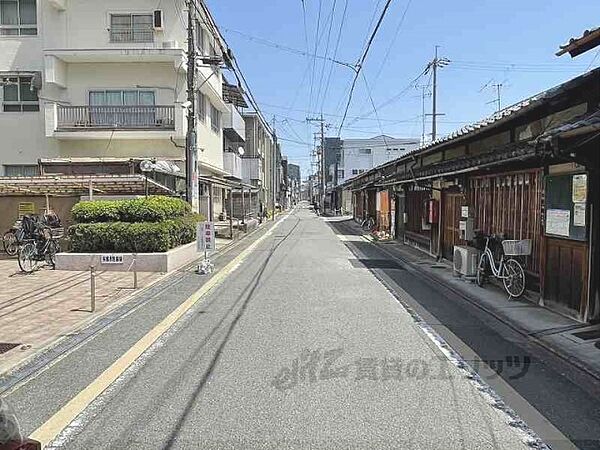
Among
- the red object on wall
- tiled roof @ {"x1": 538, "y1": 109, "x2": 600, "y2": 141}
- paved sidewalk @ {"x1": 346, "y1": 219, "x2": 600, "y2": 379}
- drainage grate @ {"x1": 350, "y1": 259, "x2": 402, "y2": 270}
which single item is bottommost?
drainage grate @ {"x1": 350, "y1": 259, "x2": 402, "y2": 270}

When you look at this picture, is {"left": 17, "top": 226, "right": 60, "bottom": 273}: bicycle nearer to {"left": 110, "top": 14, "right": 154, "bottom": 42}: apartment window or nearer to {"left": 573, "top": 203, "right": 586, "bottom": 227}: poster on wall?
{"left": 573, "top": 203, "right": 586, "bottom": 227}: poster on wall

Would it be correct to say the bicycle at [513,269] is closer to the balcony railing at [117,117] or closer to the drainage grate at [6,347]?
the drainage grate at [6,347]

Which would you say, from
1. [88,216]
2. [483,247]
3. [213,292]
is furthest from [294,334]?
[88,216]

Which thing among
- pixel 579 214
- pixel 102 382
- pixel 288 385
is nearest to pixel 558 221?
pixel 579 214

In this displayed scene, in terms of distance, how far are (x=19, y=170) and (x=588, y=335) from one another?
25.2 m

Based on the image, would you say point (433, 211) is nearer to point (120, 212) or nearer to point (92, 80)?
point (120, 212)

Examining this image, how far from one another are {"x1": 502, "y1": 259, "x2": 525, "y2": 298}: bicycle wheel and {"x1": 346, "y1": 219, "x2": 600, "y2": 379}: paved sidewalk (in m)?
0.18

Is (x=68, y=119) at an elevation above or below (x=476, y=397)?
above

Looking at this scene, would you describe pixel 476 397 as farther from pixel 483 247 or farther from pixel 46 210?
pixel 46 210

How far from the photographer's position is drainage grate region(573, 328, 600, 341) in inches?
288

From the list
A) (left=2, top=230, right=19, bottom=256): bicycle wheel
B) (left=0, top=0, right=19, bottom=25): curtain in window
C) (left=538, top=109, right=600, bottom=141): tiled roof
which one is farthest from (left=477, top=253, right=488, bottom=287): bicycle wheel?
(left=0, top=0, right=19, bottom=25): curtain in window

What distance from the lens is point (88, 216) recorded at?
15.4m

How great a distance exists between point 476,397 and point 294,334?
3.00m

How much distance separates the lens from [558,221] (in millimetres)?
9047
